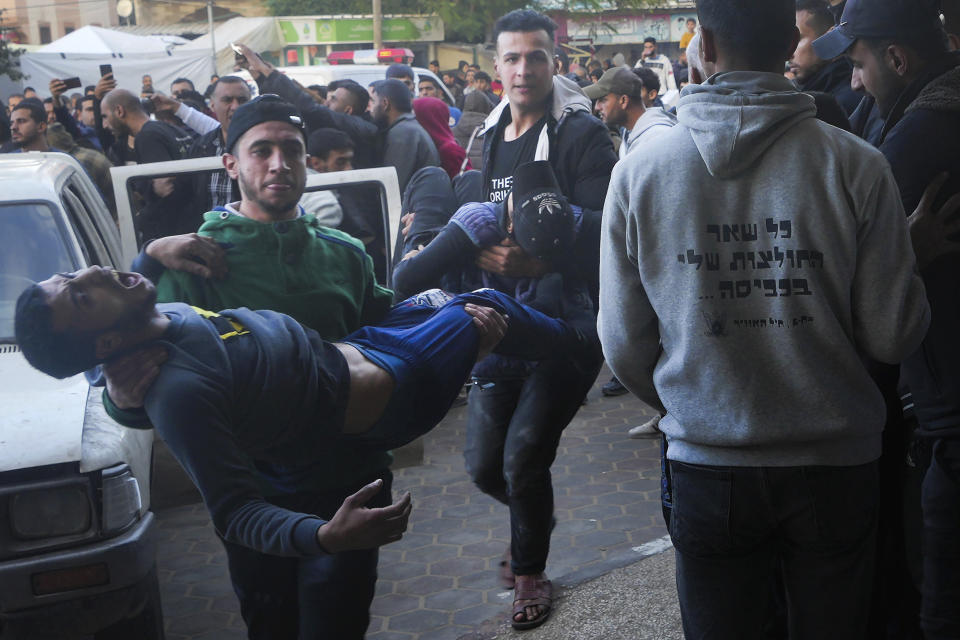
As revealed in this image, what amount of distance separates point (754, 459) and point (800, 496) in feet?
0.42

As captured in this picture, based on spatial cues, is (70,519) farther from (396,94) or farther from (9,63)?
(9,63)

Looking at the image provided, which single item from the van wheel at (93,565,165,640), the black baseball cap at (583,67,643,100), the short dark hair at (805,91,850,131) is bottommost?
the van wheel at (93,565,165,640)

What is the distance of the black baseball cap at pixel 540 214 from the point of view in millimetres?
3531

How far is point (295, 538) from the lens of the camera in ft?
7.17

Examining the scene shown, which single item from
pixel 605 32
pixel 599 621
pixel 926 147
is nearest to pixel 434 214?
pixel 599 621

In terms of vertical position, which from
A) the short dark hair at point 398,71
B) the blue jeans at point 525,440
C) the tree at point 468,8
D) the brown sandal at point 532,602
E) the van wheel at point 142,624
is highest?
the tree at point 468,8

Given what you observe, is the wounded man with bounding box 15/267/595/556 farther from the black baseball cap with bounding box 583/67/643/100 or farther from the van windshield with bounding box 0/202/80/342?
the black baseball cap with bounding box 583/67/643/100

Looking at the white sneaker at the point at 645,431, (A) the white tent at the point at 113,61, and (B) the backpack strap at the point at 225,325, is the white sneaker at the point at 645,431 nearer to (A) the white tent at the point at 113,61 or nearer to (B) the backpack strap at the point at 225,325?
(B) the backpack strap at the point at 225,325

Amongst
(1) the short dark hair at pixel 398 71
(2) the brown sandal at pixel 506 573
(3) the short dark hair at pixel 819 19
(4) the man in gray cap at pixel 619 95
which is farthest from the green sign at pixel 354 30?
(2) the brown sandal at pixel 506 573

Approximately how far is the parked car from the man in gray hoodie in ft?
6.42

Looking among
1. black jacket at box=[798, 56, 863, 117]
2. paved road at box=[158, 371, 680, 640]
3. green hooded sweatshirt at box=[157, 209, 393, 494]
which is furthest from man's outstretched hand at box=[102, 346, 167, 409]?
black jacket at box=[798, 56, 863, 117]

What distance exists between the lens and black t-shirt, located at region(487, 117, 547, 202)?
13.4 feet

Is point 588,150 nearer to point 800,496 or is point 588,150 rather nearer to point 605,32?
point 800,496

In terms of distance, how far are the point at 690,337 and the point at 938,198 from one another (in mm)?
800
